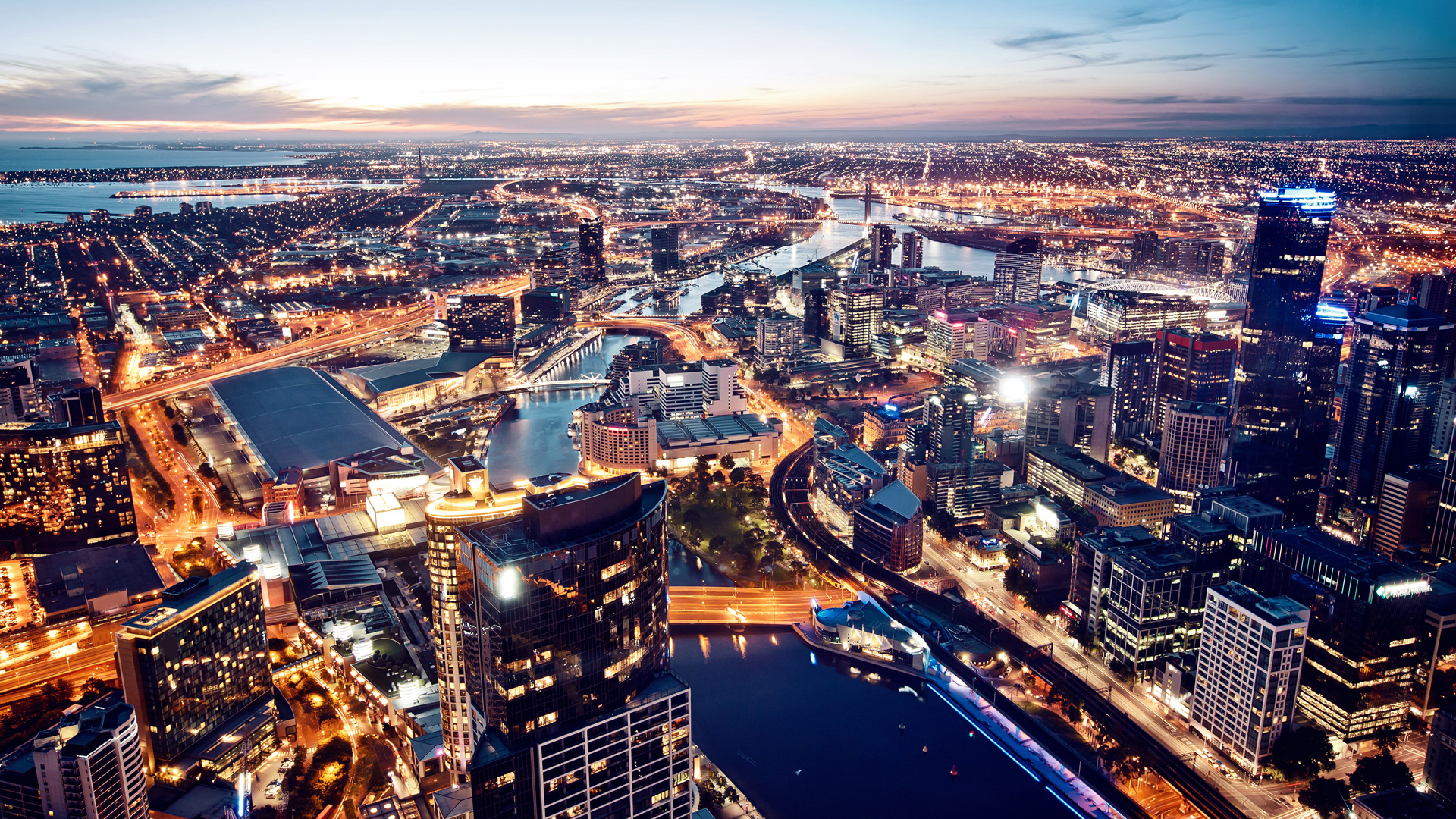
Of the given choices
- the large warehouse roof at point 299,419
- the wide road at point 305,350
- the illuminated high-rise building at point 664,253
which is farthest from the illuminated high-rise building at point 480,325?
the illuminated high-rise building at point 664,253

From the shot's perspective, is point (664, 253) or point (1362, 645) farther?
point (664, 253)

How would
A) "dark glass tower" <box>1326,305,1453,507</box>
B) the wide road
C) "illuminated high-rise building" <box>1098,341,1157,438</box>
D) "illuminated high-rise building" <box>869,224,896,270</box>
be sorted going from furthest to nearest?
"illuminated high-rise building" <box>869,224,896,270</box>, the wide road, "illuminated high-rise building" <box>1098,341,1157,438</box>, "dark glass tower" <box>1326,305,1453,507</box>

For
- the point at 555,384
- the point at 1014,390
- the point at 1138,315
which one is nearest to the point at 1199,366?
the point at 1014,390

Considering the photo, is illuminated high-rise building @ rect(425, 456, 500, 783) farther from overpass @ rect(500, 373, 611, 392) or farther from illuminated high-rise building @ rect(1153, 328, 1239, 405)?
overpass @ rect(500, 373, 611, 392)

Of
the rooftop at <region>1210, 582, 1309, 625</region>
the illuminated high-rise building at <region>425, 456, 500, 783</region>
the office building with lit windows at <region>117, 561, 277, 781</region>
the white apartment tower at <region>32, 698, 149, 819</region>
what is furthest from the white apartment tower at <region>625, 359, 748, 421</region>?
the white apartment tower at <region>32, 698, 149, 819</region>

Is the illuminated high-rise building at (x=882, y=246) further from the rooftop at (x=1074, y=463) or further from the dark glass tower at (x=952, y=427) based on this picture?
the dark glass tower at (x=952, y=427)

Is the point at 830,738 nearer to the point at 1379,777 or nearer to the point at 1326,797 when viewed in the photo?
the point at 1326,797

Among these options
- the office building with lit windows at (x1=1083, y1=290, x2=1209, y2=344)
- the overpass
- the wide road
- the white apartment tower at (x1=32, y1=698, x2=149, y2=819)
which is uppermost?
the office building with lit windows at (x1=1083, y1=290, x2=1209, y2=344)
